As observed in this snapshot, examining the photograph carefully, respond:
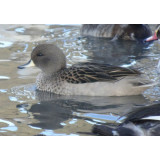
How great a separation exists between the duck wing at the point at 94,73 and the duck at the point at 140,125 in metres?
1.76

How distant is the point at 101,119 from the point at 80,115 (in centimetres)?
38

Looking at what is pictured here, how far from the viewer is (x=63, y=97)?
805cm

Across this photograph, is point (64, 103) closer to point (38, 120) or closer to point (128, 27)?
point (38, 120)

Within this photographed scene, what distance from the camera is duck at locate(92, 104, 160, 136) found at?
5988 millimetres

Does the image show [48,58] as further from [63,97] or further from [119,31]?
[119,31]

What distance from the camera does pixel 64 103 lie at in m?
7.77

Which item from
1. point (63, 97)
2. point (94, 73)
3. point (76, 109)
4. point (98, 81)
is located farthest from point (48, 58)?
point (76, 109)

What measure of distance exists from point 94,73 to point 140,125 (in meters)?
2.13

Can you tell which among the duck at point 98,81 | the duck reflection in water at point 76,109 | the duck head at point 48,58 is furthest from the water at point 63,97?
the duck head at point 48,58

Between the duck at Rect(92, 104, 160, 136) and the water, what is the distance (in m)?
0.32

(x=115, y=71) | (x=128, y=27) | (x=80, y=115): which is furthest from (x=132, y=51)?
(x=80, y=115)

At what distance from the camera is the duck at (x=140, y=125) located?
599 cm

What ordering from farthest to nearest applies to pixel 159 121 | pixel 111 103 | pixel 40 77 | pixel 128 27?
pixel 128 27 < pixel 40 77 < pixel 111 103 < pixel 159 121

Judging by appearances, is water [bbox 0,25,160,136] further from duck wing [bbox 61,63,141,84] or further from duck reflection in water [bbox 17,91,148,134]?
duck wing [bbox 61,63,141,84]
